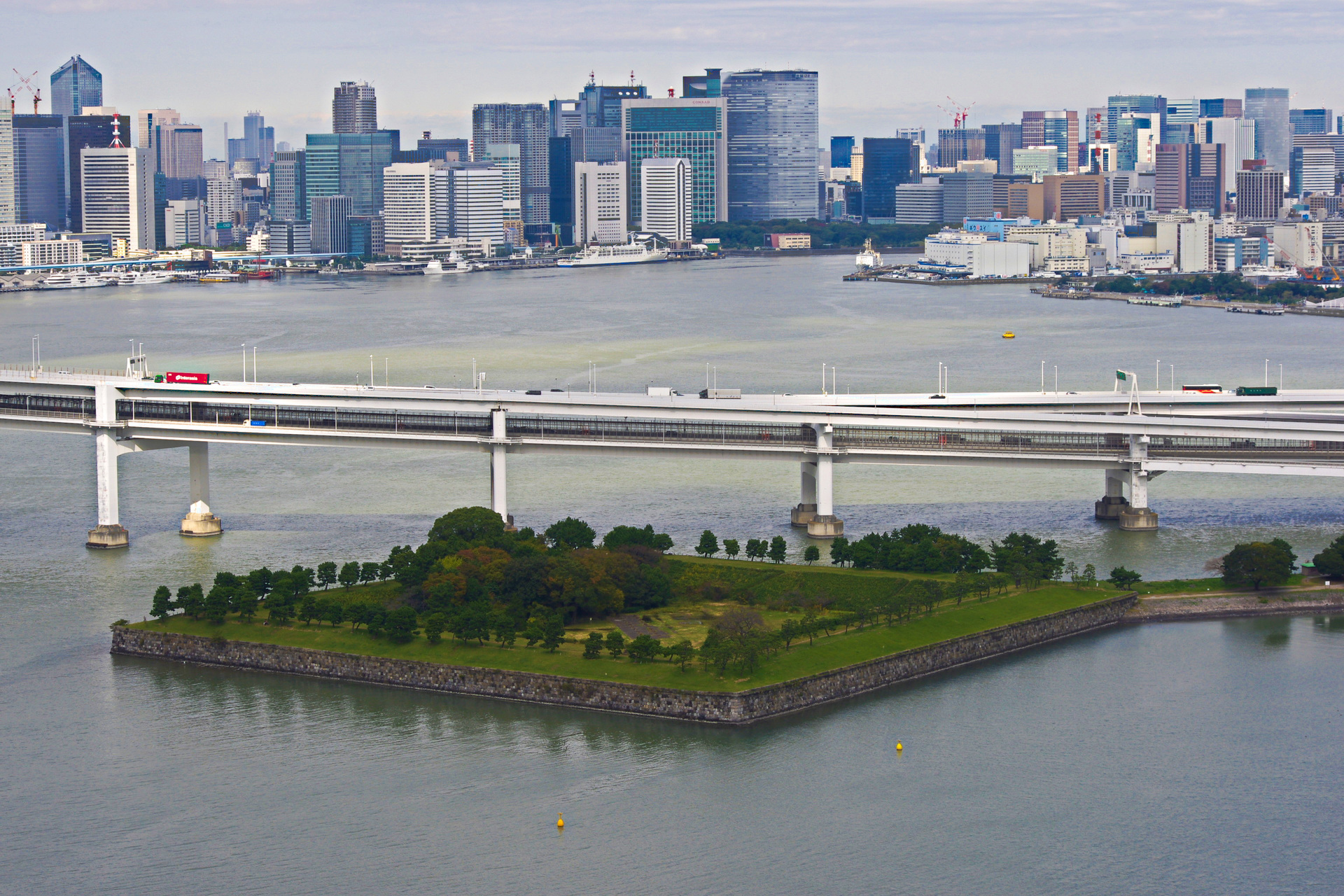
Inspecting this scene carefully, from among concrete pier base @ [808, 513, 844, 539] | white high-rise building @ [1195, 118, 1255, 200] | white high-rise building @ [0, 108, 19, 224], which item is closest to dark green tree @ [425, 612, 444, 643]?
concrete pier base @ [808, 513, 844, 539]

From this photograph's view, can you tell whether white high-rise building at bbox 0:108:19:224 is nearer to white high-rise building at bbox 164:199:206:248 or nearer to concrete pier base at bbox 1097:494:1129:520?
white high-rise building at bbox 164:199:206:248

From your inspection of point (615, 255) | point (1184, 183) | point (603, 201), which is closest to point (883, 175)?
point (1184, 183)

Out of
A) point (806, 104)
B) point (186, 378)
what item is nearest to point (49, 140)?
point (806, 104)

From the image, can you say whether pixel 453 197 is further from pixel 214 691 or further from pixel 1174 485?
pixel 214 691

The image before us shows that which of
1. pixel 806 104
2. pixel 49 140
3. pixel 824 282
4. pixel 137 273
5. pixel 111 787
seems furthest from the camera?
pixel 806 104

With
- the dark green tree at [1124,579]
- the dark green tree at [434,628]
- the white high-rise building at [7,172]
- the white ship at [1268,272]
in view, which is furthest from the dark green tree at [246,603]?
the white high-rise building at [7,172]

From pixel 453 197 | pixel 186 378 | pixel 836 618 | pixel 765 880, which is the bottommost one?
pixel 765 880
